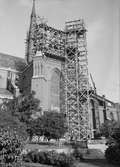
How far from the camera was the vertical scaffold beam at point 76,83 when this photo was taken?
3834cm

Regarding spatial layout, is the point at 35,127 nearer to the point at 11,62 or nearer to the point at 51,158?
the point at 51,158

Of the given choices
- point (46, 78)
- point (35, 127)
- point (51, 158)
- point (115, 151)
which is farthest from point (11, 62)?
point (115, 151)

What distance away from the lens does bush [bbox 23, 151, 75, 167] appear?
51.9ft

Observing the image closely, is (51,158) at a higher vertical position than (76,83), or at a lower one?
lower

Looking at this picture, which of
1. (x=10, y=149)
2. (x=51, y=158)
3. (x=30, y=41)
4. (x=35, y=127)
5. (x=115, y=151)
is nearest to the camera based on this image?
(x=10, y=149)

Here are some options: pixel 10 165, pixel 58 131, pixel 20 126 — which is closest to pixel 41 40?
pixel 58 131

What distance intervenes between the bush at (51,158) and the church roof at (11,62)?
3205cm

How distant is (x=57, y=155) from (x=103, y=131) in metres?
22.1

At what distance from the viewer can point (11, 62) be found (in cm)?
5000

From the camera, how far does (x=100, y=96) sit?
46812mm

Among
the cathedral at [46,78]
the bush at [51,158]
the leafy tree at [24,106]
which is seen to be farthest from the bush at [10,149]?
the cathedral at [46,78]

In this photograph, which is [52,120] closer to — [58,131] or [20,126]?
[58,131]

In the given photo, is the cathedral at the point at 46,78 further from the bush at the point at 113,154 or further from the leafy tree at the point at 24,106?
the bush at the point at 113,154

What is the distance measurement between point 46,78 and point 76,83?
6.68 metres
